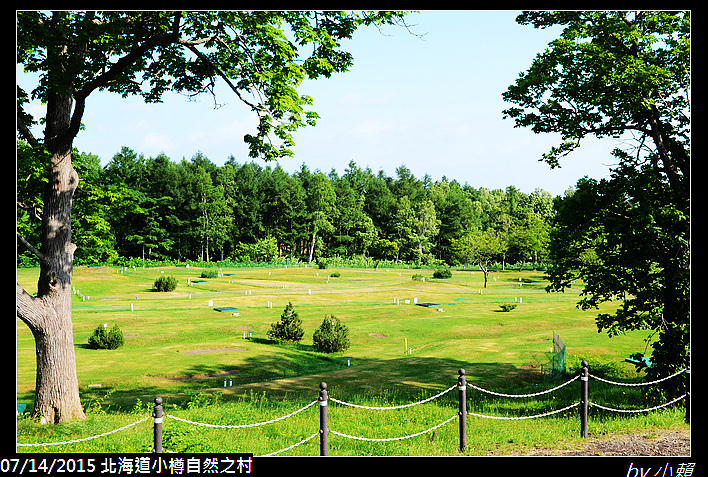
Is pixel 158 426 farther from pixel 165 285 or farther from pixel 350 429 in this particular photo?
pixel 165 285

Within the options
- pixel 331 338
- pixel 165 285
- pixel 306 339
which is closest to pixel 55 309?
pixel 331 338

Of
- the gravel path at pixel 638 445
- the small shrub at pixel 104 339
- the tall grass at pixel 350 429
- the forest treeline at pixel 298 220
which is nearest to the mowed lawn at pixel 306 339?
the small shrub at pixel 104 339

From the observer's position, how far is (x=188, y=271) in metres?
89.2

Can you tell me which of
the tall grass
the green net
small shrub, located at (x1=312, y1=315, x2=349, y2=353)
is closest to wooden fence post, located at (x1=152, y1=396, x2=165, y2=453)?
the tall grass

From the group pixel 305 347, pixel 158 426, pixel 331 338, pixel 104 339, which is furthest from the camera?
pixel 305 347

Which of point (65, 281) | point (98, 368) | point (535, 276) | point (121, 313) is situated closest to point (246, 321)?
Result: point (121, 313)

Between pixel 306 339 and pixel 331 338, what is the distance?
12.8 ft

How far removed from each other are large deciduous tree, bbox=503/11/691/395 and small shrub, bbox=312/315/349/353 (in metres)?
19.0

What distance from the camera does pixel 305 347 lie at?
3450 cm

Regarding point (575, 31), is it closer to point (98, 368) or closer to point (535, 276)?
point (98, 368)

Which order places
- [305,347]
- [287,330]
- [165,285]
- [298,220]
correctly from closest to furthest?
[305,347] < [287,330] < [165,285] < [298,220]

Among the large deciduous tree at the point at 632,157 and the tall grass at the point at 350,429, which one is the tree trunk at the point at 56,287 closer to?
the tall grass at the point at 350,429

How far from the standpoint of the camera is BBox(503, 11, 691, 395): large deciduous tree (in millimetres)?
14430
